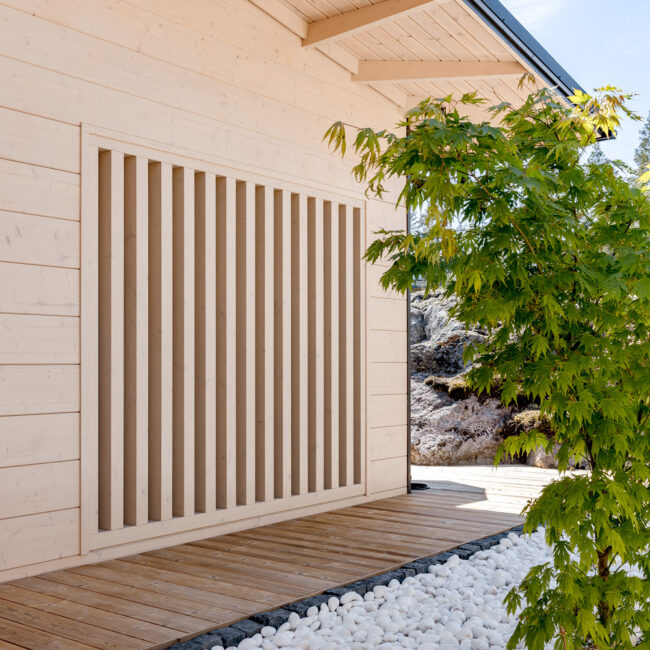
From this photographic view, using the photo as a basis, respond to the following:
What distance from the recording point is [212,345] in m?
4.38

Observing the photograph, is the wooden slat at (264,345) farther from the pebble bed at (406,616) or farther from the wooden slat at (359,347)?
the pebble bed at (406,616)

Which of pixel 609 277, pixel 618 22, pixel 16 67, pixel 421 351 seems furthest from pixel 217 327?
pixel 618 22

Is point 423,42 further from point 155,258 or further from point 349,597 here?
point 349,597

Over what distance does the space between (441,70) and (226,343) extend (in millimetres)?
2446

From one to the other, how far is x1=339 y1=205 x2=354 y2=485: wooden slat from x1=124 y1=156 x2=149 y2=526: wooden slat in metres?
1.70

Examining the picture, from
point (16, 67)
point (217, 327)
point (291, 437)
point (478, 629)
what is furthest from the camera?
point (291, 437)

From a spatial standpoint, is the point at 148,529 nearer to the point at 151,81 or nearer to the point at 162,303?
the point at 162,303

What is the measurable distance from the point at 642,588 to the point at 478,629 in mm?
779

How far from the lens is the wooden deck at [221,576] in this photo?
2740 millimetres

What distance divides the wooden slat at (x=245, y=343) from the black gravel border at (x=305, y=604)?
127 cm

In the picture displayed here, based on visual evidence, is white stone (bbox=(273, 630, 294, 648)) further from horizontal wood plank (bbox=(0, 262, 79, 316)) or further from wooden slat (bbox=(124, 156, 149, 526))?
horizontal wood plank (bbox=(0, 262, 79, 316))

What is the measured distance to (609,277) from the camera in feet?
7.28

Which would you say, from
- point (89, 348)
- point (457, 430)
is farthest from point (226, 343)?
point (457, 430)

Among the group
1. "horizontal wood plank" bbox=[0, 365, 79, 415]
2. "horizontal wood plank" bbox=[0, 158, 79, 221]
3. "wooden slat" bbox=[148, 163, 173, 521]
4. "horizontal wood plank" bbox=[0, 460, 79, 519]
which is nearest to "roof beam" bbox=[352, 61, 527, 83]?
"wooden slat" bbox=[148, 163, 173, 521]
